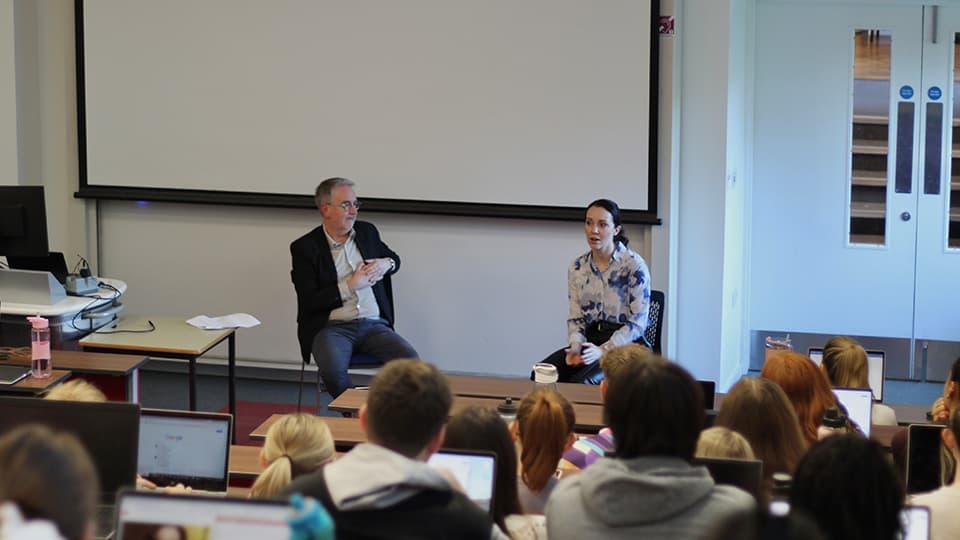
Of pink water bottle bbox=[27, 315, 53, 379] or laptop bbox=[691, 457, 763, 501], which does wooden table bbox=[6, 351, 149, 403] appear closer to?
pink water bottle bbox=[27, 315, 53, 379]

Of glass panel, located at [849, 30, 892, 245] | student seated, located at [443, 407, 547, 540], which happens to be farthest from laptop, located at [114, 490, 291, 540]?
glass panel, located at [849, 30, 892, 245]

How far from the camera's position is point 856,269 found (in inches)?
281

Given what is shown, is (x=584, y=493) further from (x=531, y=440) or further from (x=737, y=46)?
(x=737, y=46)

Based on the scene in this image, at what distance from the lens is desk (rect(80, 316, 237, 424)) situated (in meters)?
5.16

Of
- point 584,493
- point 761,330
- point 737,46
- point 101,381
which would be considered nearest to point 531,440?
point 584,493

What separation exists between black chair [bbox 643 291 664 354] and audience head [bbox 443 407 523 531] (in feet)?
9.70

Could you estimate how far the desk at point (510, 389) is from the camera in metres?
4.63

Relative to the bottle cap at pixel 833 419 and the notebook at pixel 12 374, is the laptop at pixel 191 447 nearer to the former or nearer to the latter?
the notebook at pixel 12 374

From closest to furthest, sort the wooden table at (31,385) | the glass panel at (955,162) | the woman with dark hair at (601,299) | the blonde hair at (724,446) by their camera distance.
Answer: the blonde hair at (724,446)
the wooden table at (31,385)
the woman with dark hair at (601,299)
the glass panel at (955,162)

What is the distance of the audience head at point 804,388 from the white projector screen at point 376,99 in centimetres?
291

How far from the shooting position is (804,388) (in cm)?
343

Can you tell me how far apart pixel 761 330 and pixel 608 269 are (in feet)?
7.29

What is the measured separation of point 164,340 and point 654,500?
3.58 m

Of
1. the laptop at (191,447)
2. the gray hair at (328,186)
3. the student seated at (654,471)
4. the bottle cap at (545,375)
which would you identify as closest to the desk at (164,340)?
the gray hair at (328,186)
